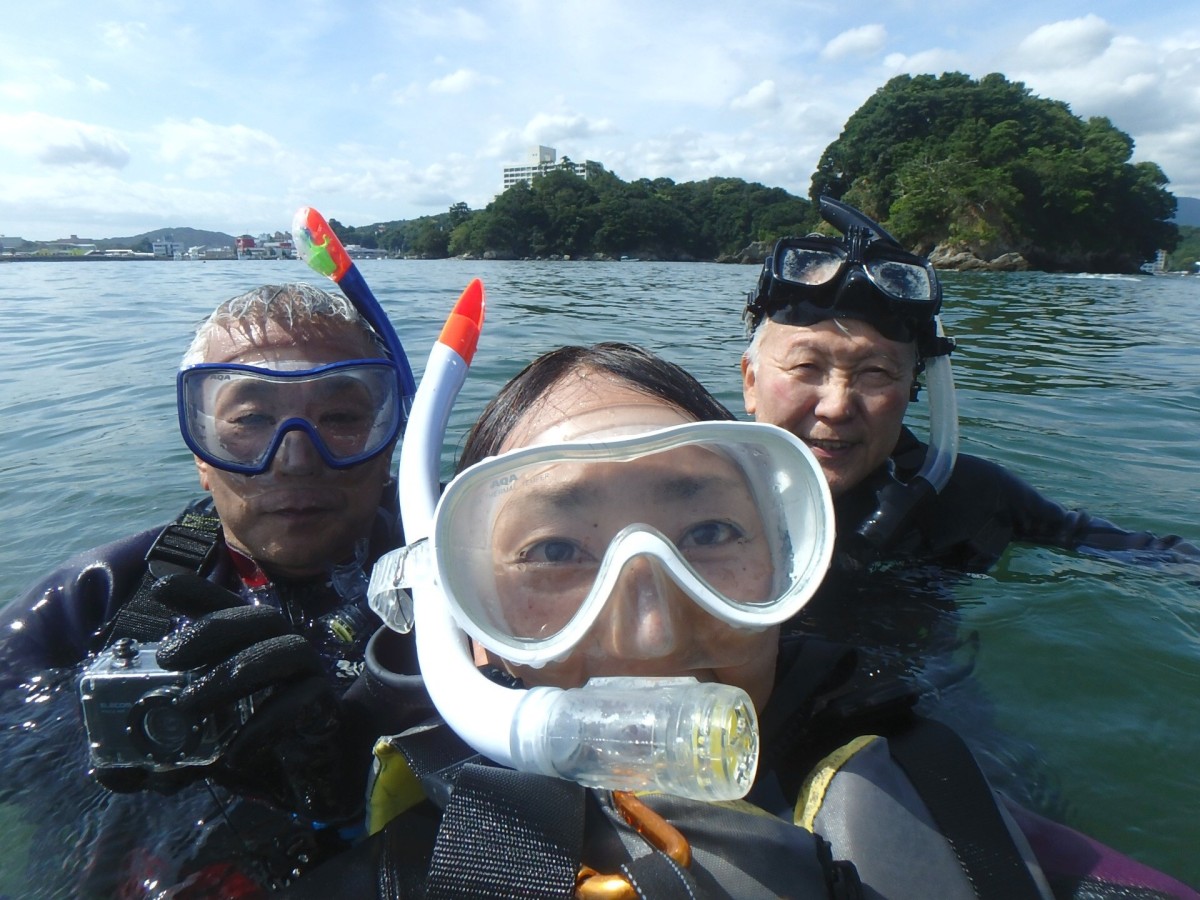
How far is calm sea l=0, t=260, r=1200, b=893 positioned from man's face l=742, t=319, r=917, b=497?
2.65 feet

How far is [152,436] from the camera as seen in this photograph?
5.80m

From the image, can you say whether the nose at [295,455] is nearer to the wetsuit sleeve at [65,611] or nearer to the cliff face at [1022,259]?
the wetsuit sleeve at [65,611]

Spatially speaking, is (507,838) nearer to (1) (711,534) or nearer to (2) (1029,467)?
(1) (711,534)

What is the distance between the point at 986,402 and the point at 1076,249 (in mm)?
51610

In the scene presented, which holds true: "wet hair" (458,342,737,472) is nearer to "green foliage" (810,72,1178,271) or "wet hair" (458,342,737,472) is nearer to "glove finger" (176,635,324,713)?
"glove finger" (176,635,324,713)

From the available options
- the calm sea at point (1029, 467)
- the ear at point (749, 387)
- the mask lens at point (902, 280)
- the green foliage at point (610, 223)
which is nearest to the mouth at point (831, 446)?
the ear at point (749, 387)

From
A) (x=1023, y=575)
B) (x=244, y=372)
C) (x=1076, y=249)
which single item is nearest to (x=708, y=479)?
(x=244, y=372)

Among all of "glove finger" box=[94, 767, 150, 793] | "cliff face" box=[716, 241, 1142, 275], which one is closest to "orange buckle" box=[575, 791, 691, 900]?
"glove finger" box=[94, 767, 150, 793]

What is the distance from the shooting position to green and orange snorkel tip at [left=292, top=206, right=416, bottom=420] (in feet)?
7.81

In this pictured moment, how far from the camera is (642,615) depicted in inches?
46.4

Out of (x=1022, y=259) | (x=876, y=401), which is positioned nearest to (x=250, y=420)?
(x=876, y=401)

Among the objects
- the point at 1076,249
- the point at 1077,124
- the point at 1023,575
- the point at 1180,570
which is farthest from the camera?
the point at 1077,124

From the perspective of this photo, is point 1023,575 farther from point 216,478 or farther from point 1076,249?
point 1076,249

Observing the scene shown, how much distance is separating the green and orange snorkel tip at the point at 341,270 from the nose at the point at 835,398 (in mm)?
1359
